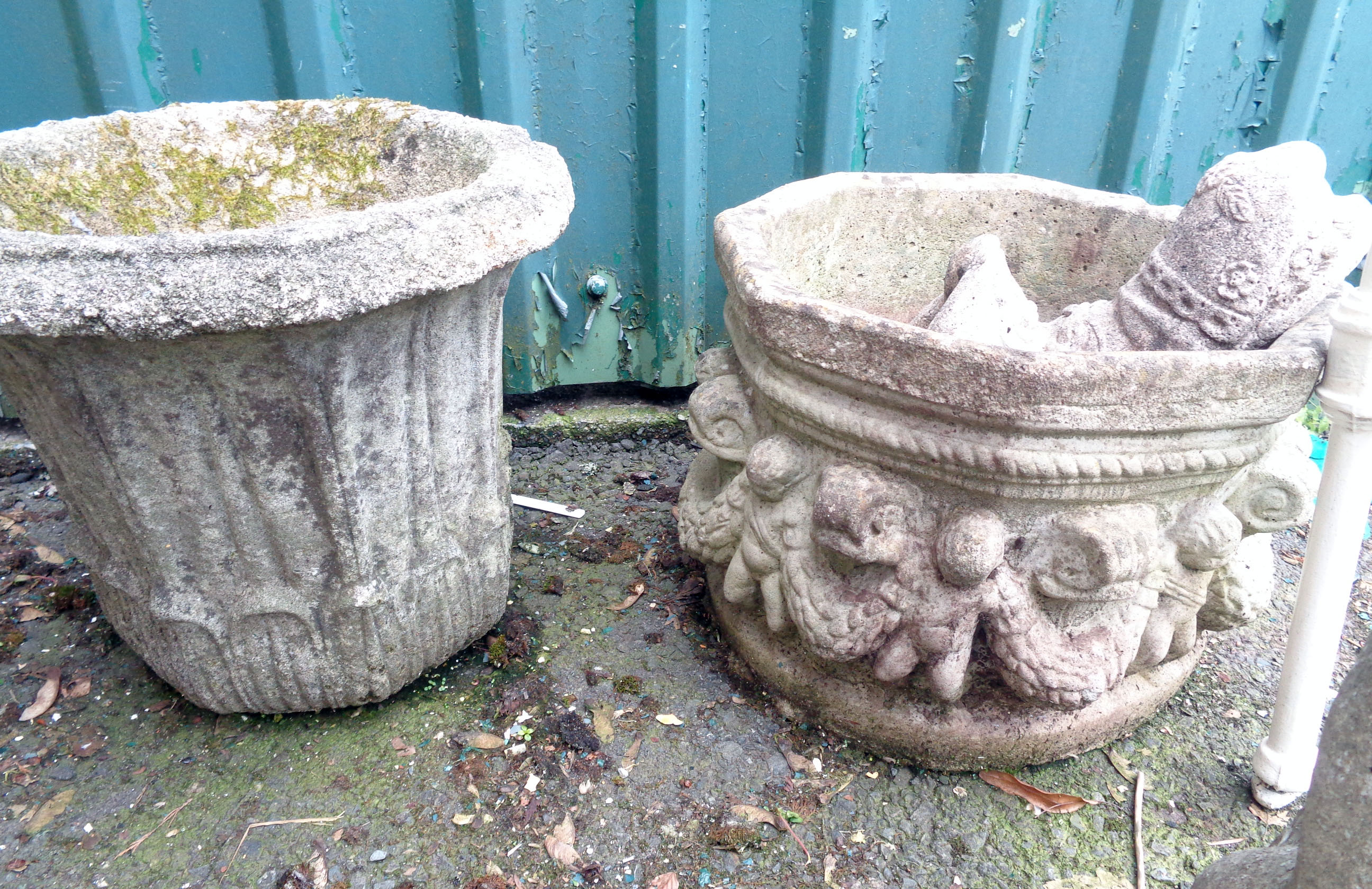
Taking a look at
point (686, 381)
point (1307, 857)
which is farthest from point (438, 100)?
point (1307, 857)

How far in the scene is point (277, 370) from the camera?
1465 mm

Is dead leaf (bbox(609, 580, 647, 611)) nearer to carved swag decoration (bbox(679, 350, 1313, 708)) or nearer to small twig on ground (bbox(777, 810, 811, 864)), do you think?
carved swag decoration (bbox(679, 350, 1313, 708))

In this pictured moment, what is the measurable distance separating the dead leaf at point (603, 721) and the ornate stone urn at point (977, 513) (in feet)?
1.08

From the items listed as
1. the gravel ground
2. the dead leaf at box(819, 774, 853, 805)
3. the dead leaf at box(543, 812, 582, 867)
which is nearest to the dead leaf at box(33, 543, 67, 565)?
the gravel ground

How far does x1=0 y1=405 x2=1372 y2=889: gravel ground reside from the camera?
1.68 m

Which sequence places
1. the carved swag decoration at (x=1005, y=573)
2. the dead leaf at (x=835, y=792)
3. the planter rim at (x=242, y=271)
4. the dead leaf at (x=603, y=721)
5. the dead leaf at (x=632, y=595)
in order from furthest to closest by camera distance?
1. the dead leaf at (x=632, y=595)
2. the dead leaf at (x=603, y=721)
3. the dead leaf at (x=835, y=792)
4. the carved swag decoration at (x=1005, y=573)
5. the planter rim at (x=242, y=271)

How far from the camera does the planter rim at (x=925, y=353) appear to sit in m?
1.45

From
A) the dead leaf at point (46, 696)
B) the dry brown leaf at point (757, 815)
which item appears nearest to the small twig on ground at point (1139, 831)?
the dry brown leaf at point (757, 815)

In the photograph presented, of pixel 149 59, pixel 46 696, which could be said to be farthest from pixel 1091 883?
pixel 149 59

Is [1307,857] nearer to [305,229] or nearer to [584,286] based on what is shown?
[305,229]

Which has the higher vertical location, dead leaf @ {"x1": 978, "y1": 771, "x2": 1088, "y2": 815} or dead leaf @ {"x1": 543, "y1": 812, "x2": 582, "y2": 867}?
dead leaf @ {"x1": 543, "y1": 812, "x2": 582, "y2": 867}

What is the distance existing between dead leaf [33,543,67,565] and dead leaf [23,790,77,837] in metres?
0.88

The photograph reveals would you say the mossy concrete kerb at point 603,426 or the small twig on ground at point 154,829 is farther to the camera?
the mossy concrete kerb at point 603,426

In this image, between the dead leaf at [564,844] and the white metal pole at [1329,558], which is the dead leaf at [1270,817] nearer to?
the white metal pole at [1329,558]
